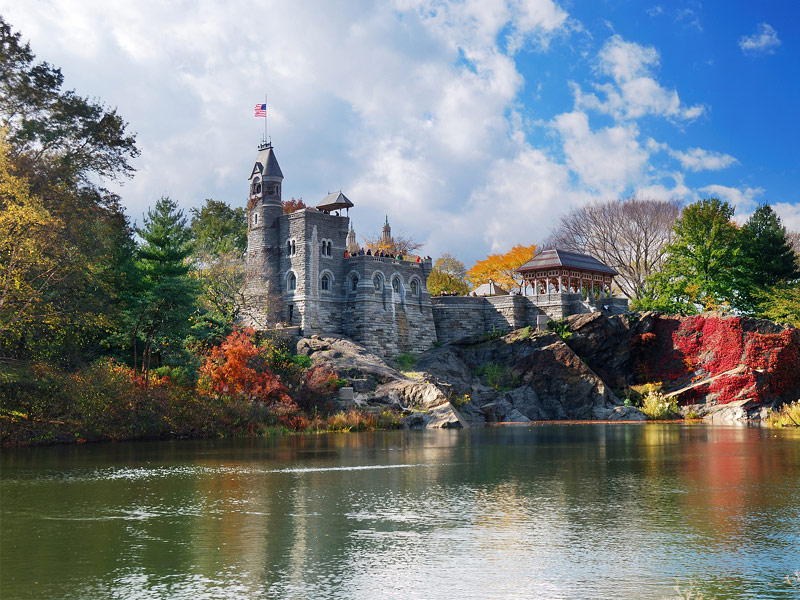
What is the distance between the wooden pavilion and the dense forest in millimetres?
21965

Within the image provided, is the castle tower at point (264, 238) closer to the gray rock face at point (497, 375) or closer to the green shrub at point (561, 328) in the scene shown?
the gray rock face at point (497, 375)

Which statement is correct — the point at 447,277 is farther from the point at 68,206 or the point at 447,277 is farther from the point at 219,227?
the point at 68,206

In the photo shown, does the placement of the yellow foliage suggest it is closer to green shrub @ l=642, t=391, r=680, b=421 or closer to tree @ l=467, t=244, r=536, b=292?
green shrub @ l=642, t=391, r=680, b=421

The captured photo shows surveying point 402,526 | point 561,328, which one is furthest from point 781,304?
Answer: point 402,526

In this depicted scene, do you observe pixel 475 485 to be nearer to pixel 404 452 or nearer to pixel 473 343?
pixel 404 452

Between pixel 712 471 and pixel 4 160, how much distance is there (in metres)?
25.9

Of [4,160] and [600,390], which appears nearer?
[4,160]

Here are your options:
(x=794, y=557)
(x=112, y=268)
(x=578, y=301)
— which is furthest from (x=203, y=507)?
(x=578, y=301)

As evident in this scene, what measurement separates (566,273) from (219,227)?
3125 centimetres

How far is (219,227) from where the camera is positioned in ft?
248

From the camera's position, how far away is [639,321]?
60.7 meters

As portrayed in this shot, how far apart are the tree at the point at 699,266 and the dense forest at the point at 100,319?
30147mm

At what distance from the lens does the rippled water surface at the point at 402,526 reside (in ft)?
36.9

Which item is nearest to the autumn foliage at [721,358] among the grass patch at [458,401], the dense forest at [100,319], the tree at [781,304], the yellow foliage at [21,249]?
the tree at [781,304]
